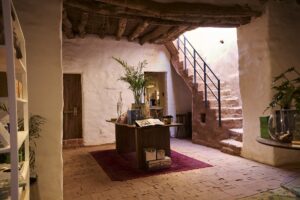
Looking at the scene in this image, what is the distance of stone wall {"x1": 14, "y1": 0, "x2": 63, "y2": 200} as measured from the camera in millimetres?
2895

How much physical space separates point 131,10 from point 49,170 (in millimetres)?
2560

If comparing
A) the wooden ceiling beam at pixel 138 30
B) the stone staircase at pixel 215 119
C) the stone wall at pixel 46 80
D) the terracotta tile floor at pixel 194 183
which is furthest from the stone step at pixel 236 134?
the stone wall at pixel 46 80

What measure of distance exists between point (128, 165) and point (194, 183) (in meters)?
1.44

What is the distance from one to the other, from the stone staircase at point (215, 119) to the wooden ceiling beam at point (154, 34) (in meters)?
1.09

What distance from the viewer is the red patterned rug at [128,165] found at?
390 cm

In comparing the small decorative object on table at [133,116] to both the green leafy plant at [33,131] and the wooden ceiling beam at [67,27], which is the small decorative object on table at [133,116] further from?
the wooden ceiling beam at [67,27]

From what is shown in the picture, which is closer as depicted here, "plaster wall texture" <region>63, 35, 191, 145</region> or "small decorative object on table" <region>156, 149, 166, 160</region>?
"small decorative object on table" <region>156, 149, 166, 160</region>

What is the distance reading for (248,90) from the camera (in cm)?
457

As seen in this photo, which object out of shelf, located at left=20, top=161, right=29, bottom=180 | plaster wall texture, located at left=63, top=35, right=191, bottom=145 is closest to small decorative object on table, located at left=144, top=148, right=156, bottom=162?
shelf, located at left=20, top=161, right=29, bottom=180

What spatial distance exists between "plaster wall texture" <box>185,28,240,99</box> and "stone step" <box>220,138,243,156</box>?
1.76 m

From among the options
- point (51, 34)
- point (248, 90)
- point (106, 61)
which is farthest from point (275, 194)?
point (106, 61)

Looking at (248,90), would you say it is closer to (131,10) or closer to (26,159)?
(131,10)

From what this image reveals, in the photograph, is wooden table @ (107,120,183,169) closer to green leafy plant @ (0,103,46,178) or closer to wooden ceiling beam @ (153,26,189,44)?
green leafy plant @ (0,103,46,178)

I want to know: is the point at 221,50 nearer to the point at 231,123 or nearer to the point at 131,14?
the point at 231,123
